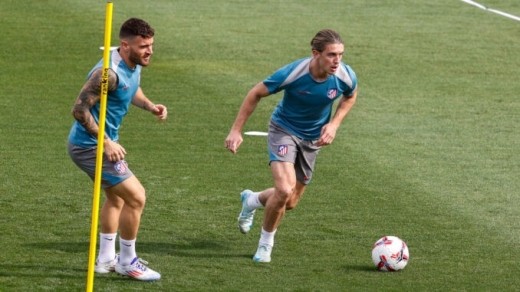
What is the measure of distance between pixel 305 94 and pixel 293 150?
560 mm

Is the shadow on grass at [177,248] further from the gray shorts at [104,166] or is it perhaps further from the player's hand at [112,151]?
the player's hand at [112,151]

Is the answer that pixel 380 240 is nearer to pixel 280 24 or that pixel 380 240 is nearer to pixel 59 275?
pixel 59 275

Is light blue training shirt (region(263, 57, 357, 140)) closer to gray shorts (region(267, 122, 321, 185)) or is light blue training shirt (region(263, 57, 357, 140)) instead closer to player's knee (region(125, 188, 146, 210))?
gray shorts (region(267, 122, 321, 185))

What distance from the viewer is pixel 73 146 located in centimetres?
1188

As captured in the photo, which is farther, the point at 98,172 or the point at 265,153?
the point at 265,153

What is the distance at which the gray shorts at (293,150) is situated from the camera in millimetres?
12781

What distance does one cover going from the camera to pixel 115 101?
11.7m

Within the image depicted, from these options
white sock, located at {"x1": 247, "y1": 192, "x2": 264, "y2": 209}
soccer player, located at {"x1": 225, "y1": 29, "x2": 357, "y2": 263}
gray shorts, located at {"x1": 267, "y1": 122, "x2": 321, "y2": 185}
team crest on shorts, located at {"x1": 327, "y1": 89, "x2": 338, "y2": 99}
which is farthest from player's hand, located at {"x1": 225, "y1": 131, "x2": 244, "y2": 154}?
white sock, located at {"x1": 247, "y1": 192, "x2": 264, "y2": 209}

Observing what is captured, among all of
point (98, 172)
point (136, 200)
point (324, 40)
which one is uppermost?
point (324, 40)

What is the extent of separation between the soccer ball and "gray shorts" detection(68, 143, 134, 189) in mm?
2346

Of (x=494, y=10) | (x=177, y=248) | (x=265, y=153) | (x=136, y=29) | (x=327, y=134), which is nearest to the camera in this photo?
(x=136, y=29)

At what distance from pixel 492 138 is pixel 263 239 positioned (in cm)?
611

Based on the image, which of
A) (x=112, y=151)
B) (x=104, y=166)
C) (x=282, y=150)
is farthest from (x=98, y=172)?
(x=282, y=150)

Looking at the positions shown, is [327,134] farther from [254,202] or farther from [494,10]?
[494,10]
